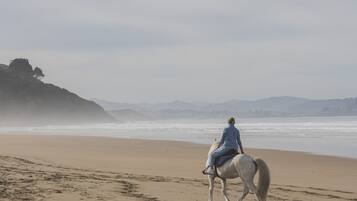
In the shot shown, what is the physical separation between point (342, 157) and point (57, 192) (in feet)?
59.2

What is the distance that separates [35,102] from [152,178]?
122770mm

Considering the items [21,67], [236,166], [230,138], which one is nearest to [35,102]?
[21,67]

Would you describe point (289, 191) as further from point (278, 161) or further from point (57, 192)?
point (278, 161)

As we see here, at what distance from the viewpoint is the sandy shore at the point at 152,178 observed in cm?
1319

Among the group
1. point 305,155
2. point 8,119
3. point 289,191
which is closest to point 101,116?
point 8,119

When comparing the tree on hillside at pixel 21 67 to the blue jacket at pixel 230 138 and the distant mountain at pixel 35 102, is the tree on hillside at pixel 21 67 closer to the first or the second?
the distant mountain at pixel 35 102

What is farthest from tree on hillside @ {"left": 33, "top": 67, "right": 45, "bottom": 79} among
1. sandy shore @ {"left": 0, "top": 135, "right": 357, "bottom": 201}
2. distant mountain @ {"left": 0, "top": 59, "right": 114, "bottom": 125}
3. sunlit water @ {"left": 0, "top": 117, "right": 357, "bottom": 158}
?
sandy shore @ {"left": 0, "top": 135, "right": 357, "bottom": 201}

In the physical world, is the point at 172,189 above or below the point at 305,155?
below

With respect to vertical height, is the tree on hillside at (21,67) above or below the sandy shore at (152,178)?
above

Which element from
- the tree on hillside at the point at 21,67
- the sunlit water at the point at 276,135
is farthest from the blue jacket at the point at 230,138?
the tree on hillside at the point at 21,67

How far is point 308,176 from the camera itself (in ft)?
67.1

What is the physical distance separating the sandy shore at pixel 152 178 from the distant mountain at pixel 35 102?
92.6 metres

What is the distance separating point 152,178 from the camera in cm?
1748

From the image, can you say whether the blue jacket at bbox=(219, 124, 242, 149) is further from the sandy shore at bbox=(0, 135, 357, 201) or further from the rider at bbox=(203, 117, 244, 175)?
the sandy shore at bbox=(0, 135, 357, 201)
